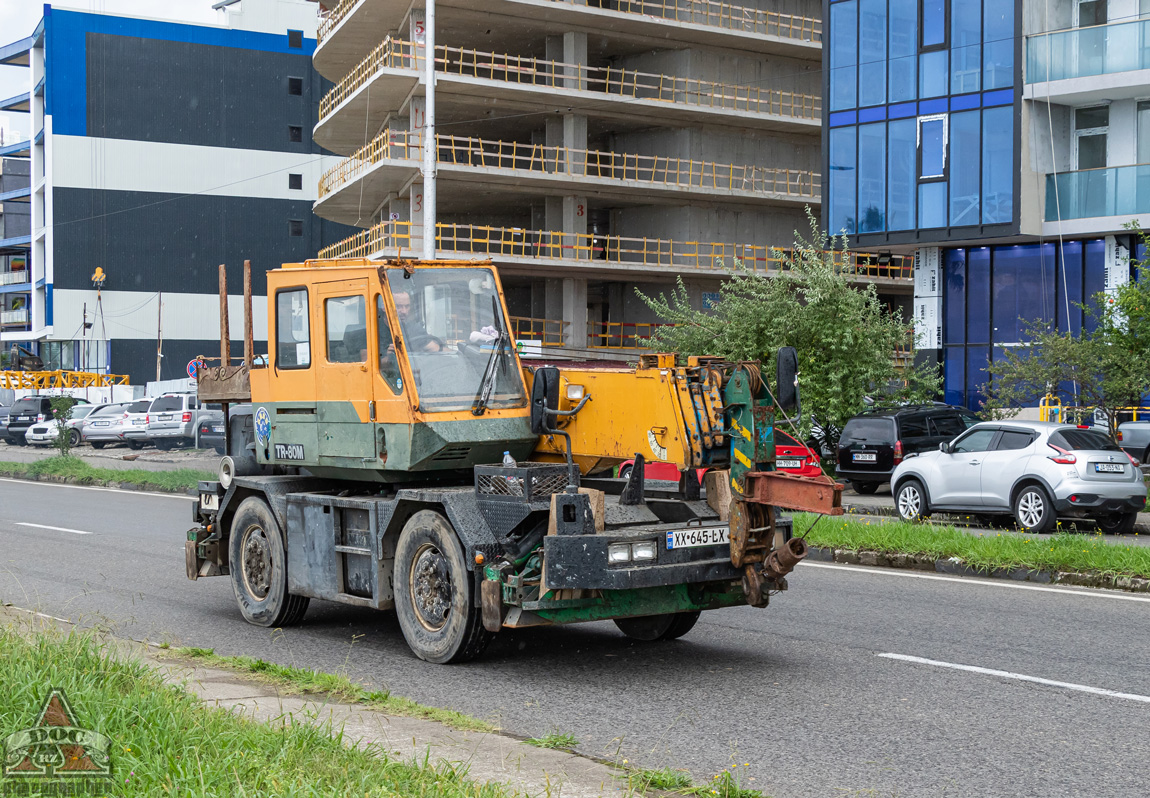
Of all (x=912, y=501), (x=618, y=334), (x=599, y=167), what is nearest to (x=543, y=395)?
(x=912, y=501)

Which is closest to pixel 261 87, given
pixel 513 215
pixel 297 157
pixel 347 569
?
pixel 297 157

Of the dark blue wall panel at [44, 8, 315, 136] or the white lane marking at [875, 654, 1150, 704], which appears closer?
the white lane marking at [875, 654, 1150, 704]

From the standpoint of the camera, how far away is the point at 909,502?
65.9ft

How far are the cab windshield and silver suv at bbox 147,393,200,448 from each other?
36.1m

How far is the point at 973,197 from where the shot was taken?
3578 cm

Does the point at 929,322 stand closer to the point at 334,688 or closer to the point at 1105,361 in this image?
the point at 1105,361

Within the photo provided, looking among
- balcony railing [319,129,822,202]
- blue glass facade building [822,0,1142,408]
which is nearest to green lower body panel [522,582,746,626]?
blue glass facade building [822,0,1142,408]

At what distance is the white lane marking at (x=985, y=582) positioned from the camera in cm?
1197

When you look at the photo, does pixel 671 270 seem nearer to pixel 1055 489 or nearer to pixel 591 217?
pixel 591 217

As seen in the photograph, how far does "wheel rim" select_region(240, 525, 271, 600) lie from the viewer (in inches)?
412

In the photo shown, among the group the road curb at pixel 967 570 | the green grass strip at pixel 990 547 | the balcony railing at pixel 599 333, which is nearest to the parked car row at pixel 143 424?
the balcony railing at pixel 599 333

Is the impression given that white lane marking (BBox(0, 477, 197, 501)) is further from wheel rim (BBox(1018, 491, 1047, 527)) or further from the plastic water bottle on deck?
the plastic water bottle on deck

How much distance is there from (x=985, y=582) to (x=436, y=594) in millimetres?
6797

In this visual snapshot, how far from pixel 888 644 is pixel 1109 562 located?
4.49 meters
